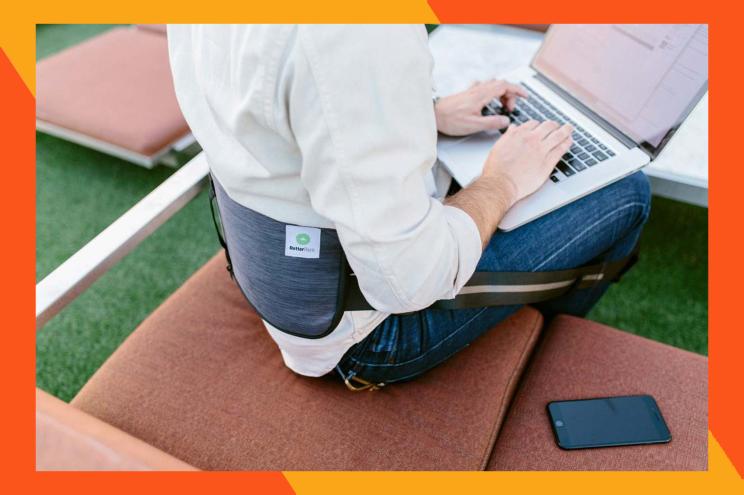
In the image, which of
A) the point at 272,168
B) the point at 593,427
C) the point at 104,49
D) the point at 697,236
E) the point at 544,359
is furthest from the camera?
the point at 104,49

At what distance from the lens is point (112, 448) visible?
2.16 feet

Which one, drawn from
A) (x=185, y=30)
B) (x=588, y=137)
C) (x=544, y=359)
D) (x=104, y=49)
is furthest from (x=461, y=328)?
(x=104, y=49)

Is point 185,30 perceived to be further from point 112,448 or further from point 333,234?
point 112,448

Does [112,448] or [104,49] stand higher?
[112,448]

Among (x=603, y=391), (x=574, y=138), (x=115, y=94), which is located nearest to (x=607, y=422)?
(x=603, y=391)

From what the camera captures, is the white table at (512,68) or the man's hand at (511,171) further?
the white table at (512,68)

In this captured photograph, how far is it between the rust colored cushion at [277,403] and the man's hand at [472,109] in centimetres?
44

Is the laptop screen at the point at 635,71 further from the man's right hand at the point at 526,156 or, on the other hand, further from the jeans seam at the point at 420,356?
the jeans seam at the point at 420,356

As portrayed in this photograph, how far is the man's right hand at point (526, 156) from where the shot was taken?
0.92 metres

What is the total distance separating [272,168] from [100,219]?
1734 mm

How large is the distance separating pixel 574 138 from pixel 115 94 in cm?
185

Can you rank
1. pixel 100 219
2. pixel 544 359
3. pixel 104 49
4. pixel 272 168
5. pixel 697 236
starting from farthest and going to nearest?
pixel 104 49
pixel 100 219
pixel 697 236
pixel 544 359
pixel 272 168

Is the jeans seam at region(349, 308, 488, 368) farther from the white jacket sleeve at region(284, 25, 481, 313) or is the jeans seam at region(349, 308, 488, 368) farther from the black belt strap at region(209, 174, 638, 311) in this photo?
the white jacket sleeve at region(284, 25, 481, 313)

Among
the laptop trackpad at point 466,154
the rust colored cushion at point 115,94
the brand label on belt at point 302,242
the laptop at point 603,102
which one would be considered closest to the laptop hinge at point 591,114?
the laptop at point 603,102
